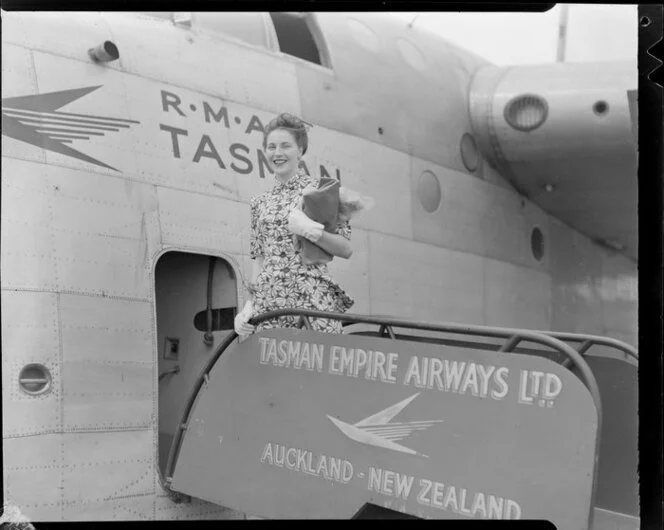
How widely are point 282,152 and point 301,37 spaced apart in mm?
1017

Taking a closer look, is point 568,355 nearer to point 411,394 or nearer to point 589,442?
point 589,442

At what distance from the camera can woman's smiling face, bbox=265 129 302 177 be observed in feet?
10.6

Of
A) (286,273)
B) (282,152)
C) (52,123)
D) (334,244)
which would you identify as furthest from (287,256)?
(52,123)

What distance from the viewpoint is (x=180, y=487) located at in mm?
3100

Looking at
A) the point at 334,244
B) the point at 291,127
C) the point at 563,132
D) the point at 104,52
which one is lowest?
the point at 334,244

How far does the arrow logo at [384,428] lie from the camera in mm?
2666

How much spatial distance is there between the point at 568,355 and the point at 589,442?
295 millimetres

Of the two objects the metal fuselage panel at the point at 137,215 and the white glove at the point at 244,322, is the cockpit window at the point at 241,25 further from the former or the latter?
the white glove at the point at 244,322

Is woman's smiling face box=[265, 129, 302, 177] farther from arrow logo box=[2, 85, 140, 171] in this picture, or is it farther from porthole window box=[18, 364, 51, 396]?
porthole window box=[18, 364, 51, 396]

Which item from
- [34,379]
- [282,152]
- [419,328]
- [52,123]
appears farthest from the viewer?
[282,152]

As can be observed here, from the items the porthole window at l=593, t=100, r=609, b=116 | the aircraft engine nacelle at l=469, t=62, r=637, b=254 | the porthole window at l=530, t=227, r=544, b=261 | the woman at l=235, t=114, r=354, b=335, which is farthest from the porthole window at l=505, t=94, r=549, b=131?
the woman at l=235, t=114, r=354, b=335

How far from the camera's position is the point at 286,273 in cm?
308

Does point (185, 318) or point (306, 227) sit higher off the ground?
point (306, 227)

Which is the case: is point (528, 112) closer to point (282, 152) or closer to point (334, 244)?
point (282, 152)
